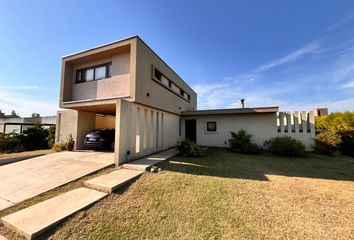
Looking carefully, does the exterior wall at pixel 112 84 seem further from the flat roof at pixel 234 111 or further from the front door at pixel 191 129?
the front door at pixel 191 129

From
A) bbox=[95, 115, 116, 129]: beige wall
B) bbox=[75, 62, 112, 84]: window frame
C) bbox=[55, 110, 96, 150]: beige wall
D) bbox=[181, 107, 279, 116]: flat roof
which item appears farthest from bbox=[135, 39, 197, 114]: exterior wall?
bbox=[95, 115, 116, 129]: beige wall

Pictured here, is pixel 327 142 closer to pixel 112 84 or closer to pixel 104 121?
pixel 112 84

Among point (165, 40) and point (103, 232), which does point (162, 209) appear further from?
point (165, 40)

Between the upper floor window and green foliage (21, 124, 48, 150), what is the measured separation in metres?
5.97

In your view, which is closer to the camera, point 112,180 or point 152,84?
point 112,180

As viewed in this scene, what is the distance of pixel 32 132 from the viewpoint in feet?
37.5

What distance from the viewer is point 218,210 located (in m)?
3.27

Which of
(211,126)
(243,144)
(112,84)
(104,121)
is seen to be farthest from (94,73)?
(243,144)

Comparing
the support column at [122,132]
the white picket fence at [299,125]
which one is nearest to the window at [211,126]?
the white picket fence at [299,125]

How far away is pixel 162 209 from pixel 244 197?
7.07ft

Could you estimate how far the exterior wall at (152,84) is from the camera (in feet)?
24.7

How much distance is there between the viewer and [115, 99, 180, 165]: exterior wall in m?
6.23

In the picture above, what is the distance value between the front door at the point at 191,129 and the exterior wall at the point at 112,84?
7482 millimetres

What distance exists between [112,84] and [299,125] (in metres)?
13.2
